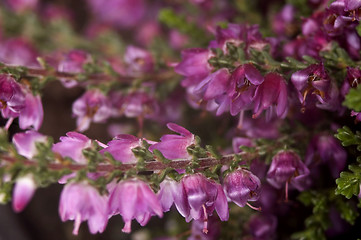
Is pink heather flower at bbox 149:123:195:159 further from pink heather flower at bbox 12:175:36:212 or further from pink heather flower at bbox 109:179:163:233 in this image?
pink heather flower at bbox 12:175:36:212

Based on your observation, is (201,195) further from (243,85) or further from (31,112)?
(31,112)

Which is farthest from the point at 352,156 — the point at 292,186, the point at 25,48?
the point at 25,48

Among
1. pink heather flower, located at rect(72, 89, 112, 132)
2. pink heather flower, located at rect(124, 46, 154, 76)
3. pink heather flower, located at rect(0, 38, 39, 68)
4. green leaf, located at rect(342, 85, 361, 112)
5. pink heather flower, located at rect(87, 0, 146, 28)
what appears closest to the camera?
Answer: green leaf, located at rect(342, 85, 361, 112)

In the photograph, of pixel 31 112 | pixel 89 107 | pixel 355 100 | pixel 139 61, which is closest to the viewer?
pixel 355 100

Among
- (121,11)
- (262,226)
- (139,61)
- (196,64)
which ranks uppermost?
(196,64)

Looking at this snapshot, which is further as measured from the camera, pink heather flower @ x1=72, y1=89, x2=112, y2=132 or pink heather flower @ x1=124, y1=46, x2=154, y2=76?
pink heather flower @ x1=124, y1=46, x2=154, y2=76

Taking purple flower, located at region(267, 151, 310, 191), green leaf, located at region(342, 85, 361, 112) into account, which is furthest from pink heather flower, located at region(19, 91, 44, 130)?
green leaf, located at region(342, 85, 361, 112)

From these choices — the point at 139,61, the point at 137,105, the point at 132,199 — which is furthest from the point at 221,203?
the point at 139,61
